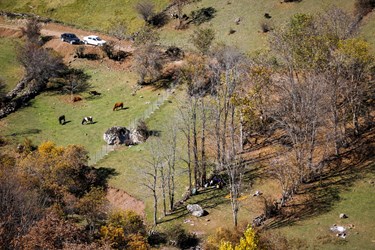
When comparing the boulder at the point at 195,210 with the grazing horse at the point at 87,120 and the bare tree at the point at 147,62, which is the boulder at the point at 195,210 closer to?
the grazing horse at the point at 87,120

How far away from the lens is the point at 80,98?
3506 inches

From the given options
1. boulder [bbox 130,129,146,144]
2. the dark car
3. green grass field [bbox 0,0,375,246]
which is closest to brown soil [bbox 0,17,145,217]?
the dark car

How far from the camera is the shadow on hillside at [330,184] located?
53766 mm

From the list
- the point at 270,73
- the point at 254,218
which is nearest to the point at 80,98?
the point at 270,73

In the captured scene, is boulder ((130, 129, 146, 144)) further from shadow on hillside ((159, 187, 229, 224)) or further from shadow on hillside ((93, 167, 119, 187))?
shadow on hillside ((159, 187, 229, 224))

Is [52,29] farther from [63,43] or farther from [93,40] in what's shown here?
[93,40]

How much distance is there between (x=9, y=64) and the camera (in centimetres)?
9919

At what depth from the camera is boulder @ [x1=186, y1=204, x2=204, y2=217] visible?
188 feet

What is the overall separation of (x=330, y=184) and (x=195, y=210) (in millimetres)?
16697

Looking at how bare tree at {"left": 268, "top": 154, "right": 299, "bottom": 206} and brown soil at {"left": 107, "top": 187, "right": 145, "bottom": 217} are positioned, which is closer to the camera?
bare tree at {"left": 268, "top": 154, "right": 299, "bottom": 206}

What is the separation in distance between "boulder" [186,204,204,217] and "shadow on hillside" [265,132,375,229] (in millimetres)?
8446

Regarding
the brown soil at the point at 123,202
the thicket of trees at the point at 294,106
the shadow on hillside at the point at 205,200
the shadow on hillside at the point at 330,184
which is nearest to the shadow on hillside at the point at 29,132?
Result: the brown soil at the point at 123,202

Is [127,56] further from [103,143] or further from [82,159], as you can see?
[82,159]

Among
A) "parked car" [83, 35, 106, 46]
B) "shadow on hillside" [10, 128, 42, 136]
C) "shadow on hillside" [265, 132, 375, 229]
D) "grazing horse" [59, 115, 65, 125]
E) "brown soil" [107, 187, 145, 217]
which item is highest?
"parked car" [83, 35, 106, 46]
